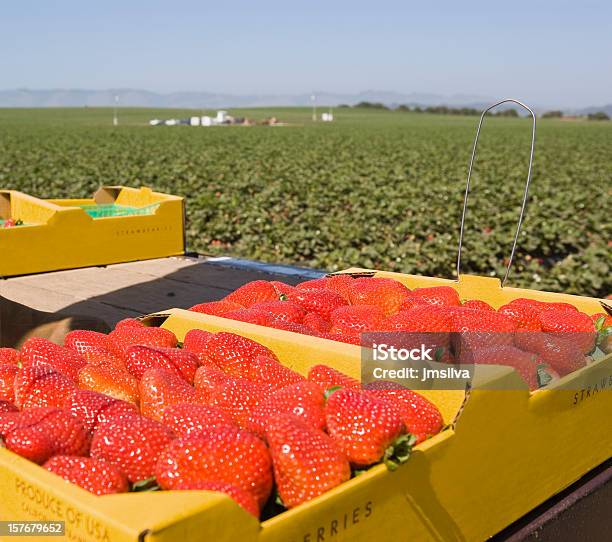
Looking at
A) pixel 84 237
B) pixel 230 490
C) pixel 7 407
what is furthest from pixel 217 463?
pixel 84 237

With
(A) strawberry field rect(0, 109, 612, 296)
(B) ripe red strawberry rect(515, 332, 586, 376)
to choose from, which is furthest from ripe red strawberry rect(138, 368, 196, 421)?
(A) strawberry field rect(0, 109, 612, 296)

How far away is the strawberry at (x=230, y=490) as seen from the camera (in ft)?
4.81

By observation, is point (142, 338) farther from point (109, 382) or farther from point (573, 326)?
point (573, 326)

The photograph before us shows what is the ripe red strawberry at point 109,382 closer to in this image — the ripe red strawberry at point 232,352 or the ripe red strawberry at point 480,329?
the ripe red strawberry at point 232,352

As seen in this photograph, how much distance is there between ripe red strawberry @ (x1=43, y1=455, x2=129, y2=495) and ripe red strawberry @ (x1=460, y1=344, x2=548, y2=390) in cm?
106

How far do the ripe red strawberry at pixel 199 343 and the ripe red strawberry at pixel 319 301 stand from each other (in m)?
0.57

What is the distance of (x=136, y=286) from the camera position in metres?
6.69

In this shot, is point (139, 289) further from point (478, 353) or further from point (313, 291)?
point (478, 353)

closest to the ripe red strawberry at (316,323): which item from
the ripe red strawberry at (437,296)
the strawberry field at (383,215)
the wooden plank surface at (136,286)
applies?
the ripe red strawberry at (437,296)

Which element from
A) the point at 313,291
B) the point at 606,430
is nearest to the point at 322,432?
the point at 606,430

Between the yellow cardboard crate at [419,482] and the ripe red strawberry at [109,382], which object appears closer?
the yellow cardboard crate at [419,482]

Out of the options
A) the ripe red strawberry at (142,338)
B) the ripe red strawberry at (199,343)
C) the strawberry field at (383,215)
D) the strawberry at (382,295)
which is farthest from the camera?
the strawberry field at (383,215)

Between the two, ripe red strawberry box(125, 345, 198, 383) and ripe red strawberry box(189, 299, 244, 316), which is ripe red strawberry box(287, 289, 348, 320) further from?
ripe red strawberry box(125, 345, 198, 383)

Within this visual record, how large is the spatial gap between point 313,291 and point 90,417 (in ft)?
4.57
